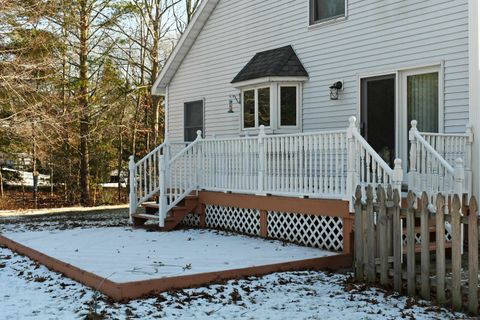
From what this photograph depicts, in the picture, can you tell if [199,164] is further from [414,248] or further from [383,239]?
[414,248]

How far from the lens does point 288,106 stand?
12.1 meters

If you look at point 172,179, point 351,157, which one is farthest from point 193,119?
point 351,157

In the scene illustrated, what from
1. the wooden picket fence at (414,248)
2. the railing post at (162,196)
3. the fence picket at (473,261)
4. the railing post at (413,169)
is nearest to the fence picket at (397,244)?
the wooden picket fence at (414,248)

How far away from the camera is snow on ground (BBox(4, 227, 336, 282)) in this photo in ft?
23.4

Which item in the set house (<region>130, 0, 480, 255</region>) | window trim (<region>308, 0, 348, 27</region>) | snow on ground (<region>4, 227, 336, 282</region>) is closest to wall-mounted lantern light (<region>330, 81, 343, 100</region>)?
house (<region>130, 0, 480, 255</region>)

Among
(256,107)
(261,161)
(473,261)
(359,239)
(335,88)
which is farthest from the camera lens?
(256,107)

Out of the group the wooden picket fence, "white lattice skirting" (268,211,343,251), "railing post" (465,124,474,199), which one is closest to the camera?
the wooden picket fence

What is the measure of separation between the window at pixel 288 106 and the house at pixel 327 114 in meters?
0.02

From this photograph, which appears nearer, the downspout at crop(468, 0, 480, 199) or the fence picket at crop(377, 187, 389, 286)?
the fence picket at crop(377, 187, 389, 286)

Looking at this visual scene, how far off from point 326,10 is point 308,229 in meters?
4.91

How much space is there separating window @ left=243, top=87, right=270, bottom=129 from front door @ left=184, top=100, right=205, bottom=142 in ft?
9.19

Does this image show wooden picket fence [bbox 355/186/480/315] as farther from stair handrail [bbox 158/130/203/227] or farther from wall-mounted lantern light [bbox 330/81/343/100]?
stair handrail [bbox 158/130/203/227]

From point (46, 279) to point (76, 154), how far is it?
18.4 m

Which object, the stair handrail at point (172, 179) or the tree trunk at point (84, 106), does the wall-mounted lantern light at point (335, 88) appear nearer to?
the stair handrail at point (172, 179)
